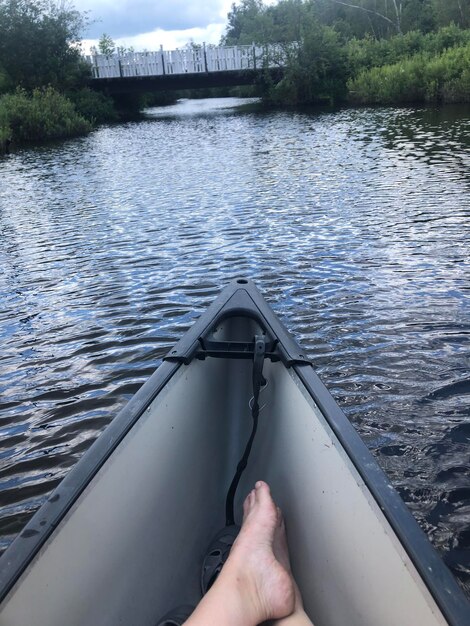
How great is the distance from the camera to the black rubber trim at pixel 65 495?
5.57ft

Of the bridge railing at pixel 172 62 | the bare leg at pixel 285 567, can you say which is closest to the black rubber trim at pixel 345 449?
the bare leg at pixel 285 567

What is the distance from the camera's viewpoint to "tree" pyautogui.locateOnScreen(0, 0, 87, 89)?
4041 cm

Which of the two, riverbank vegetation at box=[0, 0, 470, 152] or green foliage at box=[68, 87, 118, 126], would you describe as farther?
green foliage at box=[68, 87, 118, 126]

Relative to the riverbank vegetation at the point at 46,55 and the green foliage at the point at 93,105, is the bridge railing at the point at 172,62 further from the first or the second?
the green foliage at the point at 93,105

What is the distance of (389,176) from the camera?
12.5 meters

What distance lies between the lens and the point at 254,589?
1.87 m

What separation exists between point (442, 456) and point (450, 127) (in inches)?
712

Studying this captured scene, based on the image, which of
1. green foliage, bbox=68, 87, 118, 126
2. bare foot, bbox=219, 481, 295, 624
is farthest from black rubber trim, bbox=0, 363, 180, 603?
green foliage, bbox=68, 87, 118, 126

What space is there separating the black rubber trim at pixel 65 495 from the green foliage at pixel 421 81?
27764mm

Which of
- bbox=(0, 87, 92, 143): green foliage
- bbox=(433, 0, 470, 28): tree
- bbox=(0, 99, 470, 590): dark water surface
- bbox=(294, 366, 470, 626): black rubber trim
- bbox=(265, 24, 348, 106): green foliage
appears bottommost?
bbox=(0, 99, 470, 590): dark water surface

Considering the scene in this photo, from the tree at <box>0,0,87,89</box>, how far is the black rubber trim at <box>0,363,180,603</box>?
42729 millimetres

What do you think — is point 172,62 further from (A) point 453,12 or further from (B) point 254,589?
(B) point 254,589

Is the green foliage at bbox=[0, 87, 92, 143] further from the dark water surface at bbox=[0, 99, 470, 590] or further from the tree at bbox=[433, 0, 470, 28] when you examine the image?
the tree at bbox=[433, 0, 470, 28]

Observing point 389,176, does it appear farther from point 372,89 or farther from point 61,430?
point 372,89
